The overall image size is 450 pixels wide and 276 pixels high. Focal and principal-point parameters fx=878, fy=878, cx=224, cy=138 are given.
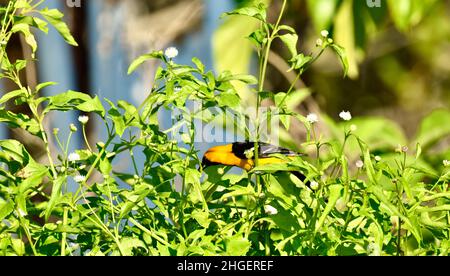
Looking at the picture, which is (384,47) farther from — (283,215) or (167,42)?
(283,215)

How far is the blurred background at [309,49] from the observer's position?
9.12 ft

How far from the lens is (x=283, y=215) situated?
1.51 meters

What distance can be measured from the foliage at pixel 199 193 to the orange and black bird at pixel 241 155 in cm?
8

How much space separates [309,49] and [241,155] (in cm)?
201

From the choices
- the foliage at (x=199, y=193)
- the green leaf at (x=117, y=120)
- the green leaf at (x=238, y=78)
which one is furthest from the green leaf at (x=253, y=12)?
the green leaf at (x=117, y=120)

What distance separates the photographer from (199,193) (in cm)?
149

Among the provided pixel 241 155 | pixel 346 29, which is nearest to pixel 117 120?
pixel 241 155

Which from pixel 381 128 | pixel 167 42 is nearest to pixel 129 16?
pixel 167 42

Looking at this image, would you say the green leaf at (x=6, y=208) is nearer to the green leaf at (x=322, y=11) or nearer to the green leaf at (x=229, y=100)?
the green leaf at (x=229, y=100)

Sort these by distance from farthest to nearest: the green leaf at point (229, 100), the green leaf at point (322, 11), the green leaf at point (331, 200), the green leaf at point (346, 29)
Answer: the green leaf at point (346, 29) → the green leaf at point (322, 11) → the green leaf at point (229, 100) → the green leaf at point (331, 200)

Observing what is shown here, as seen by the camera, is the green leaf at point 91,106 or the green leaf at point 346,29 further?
the green leaf at point 346,29

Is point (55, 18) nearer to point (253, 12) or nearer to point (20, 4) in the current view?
point (20, 4)

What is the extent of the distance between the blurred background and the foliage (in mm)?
504

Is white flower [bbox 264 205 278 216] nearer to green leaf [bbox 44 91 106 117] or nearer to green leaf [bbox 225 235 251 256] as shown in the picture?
green leaf [bbox 225 235 251 256]
